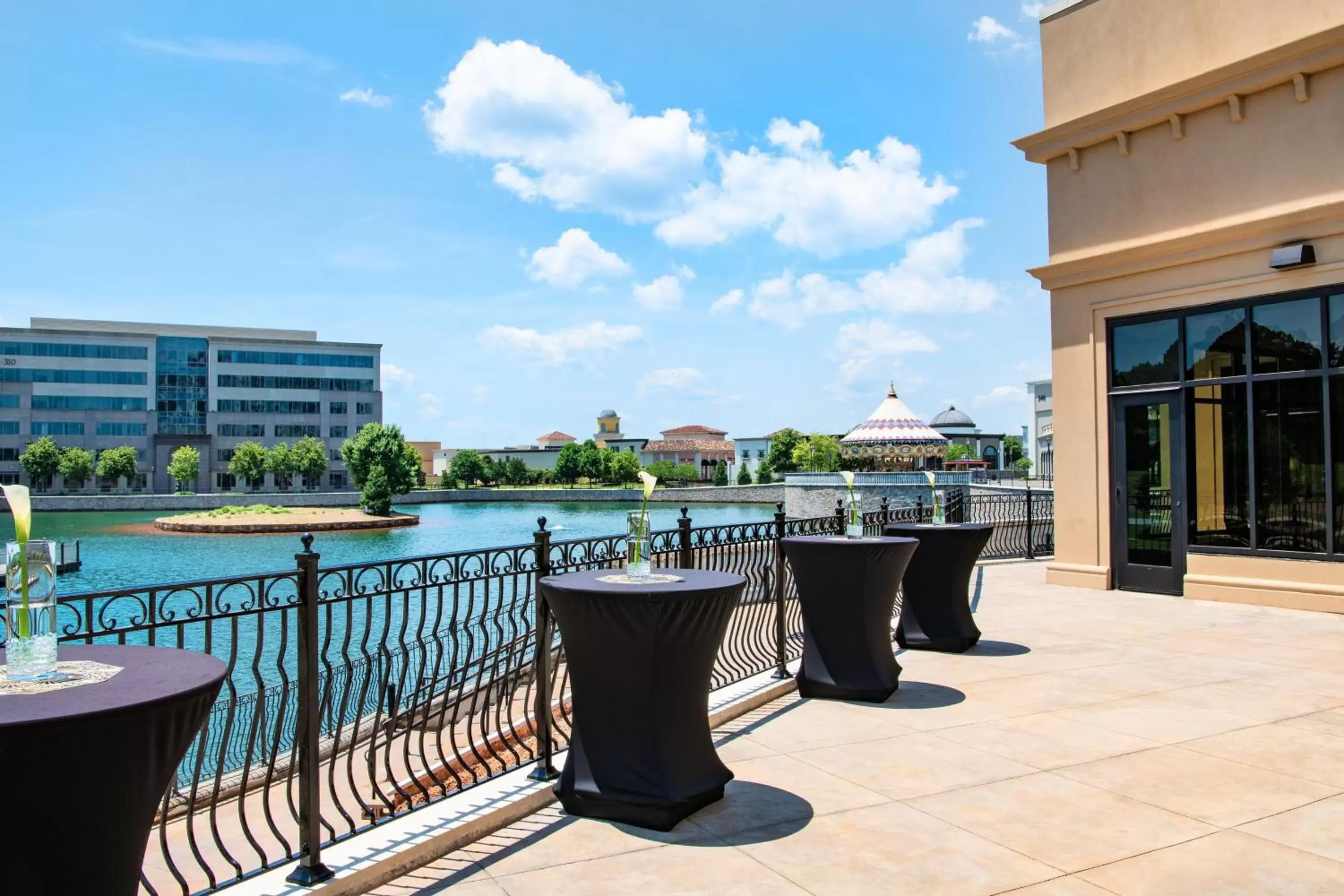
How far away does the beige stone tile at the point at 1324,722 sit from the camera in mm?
5758

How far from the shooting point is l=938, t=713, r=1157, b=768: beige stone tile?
5.30m

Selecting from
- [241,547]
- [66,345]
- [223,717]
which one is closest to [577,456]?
[66,345]

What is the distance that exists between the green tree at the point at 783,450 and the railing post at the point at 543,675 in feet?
312

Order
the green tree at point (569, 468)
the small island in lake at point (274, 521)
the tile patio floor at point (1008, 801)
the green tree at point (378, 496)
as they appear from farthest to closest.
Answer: the green tree at point (569, 468) → the green tree at point (378, 496) → the small island in lake at point (274, 521) → the tile patio floor at point (1008, 801)

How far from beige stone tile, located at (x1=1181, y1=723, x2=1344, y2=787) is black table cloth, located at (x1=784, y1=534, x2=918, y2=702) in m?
1.96

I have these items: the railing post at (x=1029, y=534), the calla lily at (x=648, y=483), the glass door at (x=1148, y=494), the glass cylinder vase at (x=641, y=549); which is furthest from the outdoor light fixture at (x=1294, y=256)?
the glass cylinder vase at (x=641, y=549)

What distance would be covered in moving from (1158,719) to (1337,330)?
21.9 ft

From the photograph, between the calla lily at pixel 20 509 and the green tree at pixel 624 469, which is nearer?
the calla lily at pixel 20 509

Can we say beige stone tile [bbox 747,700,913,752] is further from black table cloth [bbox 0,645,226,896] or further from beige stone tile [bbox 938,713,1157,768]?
black table cloth [bbox 0,645,226,896]

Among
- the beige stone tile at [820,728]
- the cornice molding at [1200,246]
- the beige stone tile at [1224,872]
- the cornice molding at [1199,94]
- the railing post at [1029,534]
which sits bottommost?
the beige stone tile at [820,728]

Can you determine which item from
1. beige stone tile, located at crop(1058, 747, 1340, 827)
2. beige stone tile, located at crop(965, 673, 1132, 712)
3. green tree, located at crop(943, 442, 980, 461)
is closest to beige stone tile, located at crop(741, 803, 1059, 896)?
beige stone tile, located at crop(1058, 747, 1340, 827)

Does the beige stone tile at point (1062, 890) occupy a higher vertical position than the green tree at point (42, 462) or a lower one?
lower

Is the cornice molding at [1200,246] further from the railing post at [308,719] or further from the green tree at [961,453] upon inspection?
the green tree at [961,453]

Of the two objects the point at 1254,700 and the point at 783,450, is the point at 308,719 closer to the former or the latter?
the point at 1254,700
